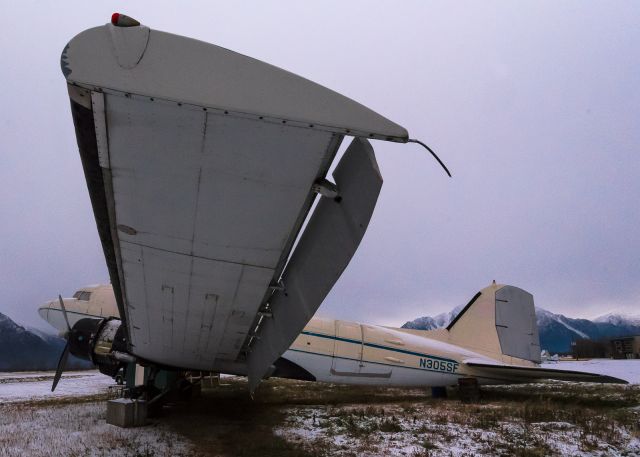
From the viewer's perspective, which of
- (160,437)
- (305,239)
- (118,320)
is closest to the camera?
(305,239)

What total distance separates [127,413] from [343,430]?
15.2 ft

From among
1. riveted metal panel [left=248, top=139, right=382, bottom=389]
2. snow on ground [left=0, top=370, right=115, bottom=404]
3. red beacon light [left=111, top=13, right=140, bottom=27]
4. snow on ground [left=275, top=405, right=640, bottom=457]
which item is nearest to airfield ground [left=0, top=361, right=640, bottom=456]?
snow on ground [left=275, top=405, right=640, bottom=457]

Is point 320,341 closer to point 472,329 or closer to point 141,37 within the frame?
point 472,329

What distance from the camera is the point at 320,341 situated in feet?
38.2

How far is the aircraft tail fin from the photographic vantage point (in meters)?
13.7

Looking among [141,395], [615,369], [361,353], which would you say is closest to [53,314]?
[141,395]

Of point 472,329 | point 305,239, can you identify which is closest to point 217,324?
point 305,239

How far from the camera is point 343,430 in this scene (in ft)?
26.1

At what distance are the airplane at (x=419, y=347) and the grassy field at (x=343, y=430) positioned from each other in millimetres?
943

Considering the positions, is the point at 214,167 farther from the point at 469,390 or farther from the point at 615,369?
the point at 615,369

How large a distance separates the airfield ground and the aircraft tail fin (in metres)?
2.51

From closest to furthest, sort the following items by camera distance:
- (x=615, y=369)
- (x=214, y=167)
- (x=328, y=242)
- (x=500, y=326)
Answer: (x=214, y=167) < (x=328, y=242) < (x=500, y=326) < (x=615, y=369)

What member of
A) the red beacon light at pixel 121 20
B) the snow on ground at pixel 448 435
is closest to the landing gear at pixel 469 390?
the snow on ground at pixel 448 435

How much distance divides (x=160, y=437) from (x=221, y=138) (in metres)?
6.99
